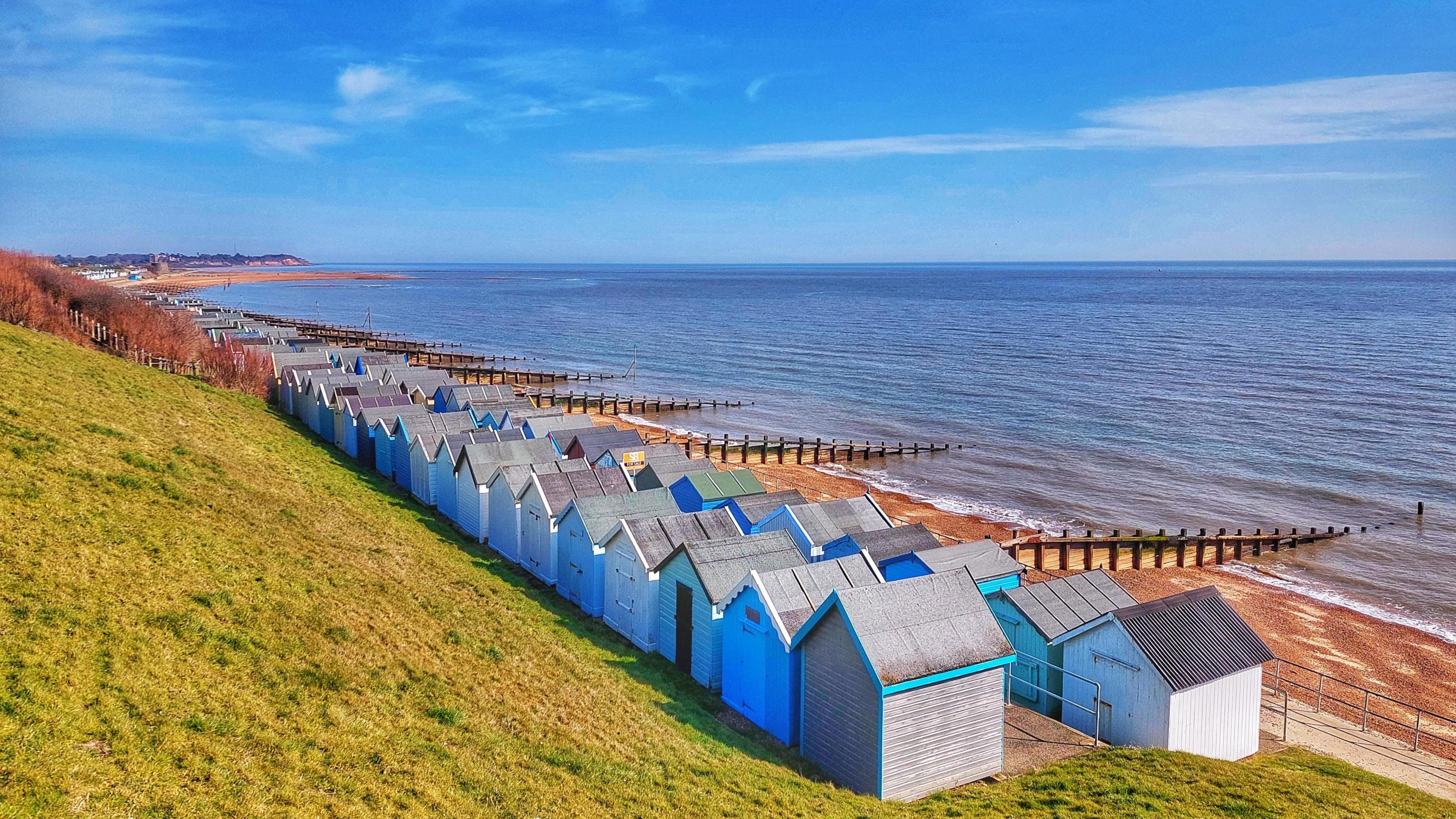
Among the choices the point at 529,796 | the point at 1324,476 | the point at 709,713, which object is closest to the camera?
the point at 529,796

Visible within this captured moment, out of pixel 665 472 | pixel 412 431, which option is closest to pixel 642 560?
pixel 665 472

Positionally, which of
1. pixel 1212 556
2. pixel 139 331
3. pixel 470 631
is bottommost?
pixel 1212 556

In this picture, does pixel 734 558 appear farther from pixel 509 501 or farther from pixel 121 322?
pixel 121 322

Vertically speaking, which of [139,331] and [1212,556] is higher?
[139,331]

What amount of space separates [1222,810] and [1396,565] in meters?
28.4

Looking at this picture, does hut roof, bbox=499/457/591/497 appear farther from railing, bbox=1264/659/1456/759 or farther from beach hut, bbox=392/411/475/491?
railing, bbox=1264/659/1456/759

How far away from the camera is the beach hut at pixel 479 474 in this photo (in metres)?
29.0

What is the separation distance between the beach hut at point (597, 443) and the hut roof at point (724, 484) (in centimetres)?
611

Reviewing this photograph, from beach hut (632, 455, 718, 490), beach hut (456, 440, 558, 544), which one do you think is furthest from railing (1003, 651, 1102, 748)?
beach hut (456, 440, 558, 544)

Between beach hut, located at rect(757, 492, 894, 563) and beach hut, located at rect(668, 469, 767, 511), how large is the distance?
2635 millimetres

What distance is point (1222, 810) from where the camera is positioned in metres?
14.0

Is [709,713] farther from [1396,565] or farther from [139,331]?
[139,331]

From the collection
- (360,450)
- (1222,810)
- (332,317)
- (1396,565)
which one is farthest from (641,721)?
(332,317)

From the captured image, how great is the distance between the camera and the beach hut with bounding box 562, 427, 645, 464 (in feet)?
113
